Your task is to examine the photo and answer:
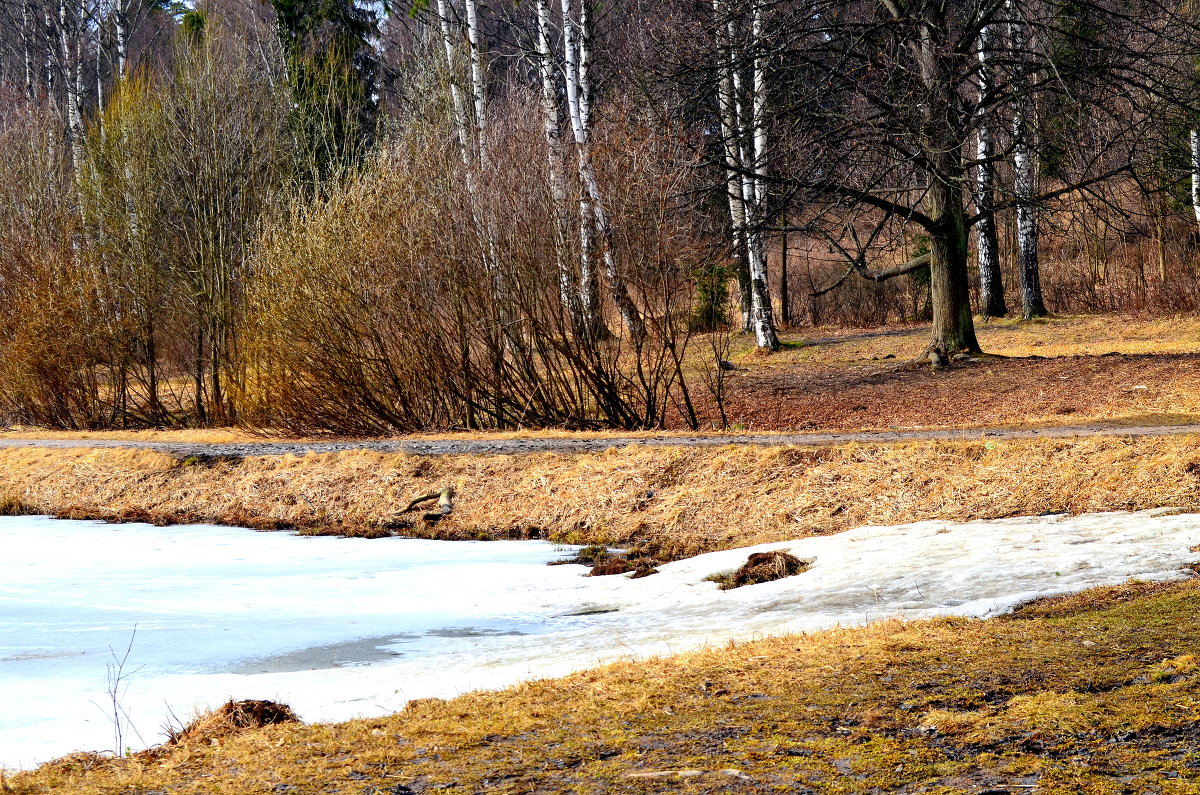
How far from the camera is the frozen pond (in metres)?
5.08

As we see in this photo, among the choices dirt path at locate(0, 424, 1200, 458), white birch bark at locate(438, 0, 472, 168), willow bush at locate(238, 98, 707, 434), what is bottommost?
dirt path at locate(0, 424, 1200, 458)

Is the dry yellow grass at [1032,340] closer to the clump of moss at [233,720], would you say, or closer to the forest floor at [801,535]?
the forest floor at [801,535]

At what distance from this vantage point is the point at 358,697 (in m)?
4.88

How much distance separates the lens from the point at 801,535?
887 centimetres

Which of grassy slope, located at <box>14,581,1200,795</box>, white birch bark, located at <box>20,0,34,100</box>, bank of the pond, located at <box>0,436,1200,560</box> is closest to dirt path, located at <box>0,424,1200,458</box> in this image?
bank of the pond, located at <box>0,436,1200,560</box>

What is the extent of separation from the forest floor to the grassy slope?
0.04 feet

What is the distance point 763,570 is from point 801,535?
1752 mm

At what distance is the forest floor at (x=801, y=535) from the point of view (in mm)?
3203

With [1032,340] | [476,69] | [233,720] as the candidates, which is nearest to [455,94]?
[476,69]

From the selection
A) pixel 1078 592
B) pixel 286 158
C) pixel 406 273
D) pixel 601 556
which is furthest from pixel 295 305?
pixel 1078 592

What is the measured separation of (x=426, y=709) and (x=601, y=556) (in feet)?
15.4

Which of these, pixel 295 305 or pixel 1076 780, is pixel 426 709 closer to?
pixel 1076 780

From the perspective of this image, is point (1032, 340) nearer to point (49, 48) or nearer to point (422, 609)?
point (422, 609)

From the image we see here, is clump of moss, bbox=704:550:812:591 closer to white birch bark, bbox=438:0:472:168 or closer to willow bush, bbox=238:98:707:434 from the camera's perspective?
willow bush, bbox=238:98:707:434
